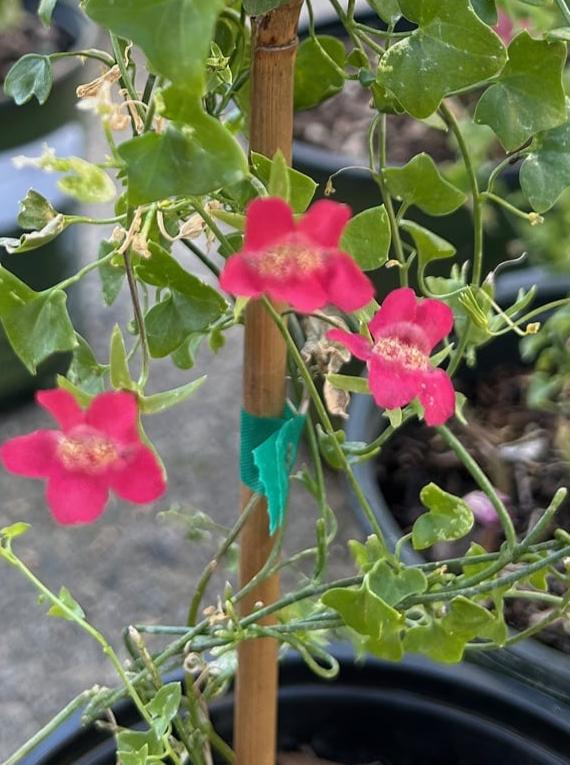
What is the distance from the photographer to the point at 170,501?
1.16 m

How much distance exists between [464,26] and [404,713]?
1.56ft

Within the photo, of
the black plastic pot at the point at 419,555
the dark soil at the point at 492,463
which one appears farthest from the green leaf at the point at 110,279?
the dark soil at the point at 492,463

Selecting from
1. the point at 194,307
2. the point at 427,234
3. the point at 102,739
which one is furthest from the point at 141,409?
the point at 102,739

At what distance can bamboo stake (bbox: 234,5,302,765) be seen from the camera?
1.21 feet

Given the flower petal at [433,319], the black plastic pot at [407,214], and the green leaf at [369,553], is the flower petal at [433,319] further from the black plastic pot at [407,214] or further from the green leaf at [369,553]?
the black plastic pot at [407,214]

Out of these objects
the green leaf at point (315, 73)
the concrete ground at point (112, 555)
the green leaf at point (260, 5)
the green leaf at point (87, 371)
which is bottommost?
the concrete ground at point (112, 555)

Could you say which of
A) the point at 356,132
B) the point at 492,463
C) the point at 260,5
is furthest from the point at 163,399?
the point at 356,132

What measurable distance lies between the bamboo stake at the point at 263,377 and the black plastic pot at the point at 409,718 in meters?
0.09

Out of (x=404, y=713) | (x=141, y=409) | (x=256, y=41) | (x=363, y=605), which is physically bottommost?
(x=404, y=713)

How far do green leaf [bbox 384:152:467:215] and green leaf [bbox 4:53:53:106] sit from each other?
0.47 ft

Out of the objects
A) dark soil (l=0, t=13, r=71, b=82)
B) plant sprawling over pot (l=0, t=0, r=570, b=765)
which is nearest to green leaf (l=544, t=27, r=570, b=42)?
plant sprawling over pot (l=0, t=0, r=570, b=765)

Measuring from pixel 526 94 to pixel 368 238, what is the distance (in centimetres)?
8

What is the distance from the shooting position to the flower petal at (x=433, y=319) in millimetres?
352

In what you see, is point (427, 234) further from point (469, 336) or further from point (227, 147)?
point (227, 147)
